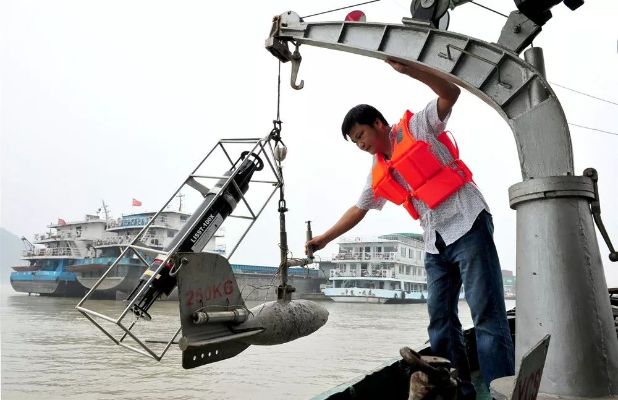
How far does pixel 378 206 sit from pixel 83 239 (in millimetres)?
50707

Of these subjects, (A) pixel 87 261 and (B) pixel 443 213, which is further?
(A) pixel 87 261

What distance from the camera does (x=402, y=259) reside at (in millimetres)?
48094

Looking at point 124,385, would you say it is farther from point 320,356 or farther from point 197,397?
point 320,356

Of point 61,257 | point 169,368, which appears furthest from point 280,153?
point 61,257

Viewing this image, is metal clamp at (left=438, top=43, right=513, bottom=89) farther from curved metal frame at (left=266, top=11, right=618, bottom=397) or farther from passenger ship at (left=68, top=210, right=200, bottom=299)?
passenger ship at (left=68, top=210, right=200, bottom=299)

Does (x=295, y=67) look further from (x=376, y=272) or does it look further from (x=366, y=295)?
(x=376, y=272)

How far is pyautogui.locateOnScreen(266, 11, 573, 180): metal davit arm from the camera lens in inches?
70.3

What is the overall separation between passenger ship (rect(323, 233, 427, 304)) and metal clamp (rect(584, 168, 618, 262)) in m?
44.8

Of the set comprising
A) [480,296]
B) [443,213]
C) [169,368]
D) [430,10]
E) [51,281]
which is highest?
[430,10]

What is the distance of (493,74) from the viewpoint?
6.49 ft

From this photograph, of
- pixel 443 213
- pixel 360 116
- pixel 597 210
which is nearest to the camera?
pixel 597 210

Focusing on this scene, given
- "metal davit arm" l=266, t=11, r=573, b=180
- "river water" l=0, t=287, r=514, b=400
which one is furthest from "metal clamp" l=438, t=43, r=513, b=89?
"river water" l=0, t=287, r=514, b=400

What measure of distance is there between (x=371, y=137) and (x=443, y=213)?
0.61 metres

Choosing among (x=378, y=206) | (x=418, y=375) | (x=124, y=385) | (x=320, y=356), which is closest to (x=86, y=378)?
(x=124, y=385)
